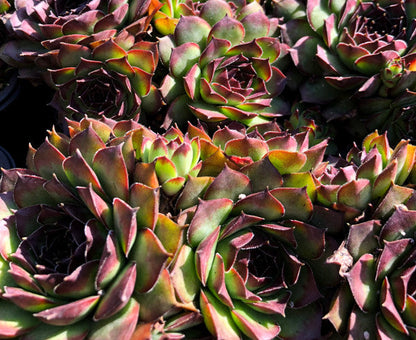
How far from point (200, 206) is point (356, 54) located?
0.59 m

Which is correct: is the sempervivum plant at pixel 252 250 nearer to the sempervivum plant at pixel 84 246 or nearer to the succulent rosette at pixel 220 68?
the sempervivum plant at pixel 84 246

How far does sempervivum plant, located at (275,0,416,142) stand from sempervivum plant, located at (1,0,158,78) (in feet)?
1.32

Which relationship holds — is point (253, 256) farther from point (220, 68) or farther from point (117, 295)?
point (220, 68)

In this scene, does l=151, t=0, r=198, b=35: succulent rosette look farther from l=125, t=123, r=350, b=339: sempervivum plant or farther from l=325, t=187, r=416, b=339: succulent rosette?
l=325, t=187, r=416, b=339: succulent rosette

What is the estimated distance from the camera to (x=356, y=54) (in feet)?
3.57

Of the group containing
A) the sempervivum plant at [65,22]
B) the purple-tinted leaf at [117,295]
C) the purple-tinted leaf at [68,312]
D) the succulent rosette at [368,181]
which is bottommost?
the purple-tinted leaf at [68,312]

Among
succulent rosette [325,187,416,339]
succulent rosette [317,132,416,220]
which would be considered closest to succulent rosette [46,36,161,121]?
succulent rosette [317,132,416,220]

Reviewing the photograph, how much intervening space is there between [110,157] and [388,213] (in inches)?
19.5

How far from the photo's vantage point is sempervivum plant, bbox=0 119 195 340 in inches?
27.5

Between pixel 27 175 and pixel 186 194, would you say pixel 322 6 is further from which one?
pixel 27 175

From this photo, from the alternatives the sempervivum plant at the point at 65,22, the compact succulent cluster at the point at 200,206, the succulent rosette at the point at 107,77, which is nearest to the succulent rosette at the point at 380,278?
the compact succulent cluster at the point at 200,206

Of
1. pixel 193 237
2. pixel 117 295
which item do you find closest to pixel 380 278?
pixel 193 237

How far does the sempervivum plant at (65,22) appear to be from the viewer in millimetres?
1087

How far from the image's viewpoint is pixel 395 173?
84cm
